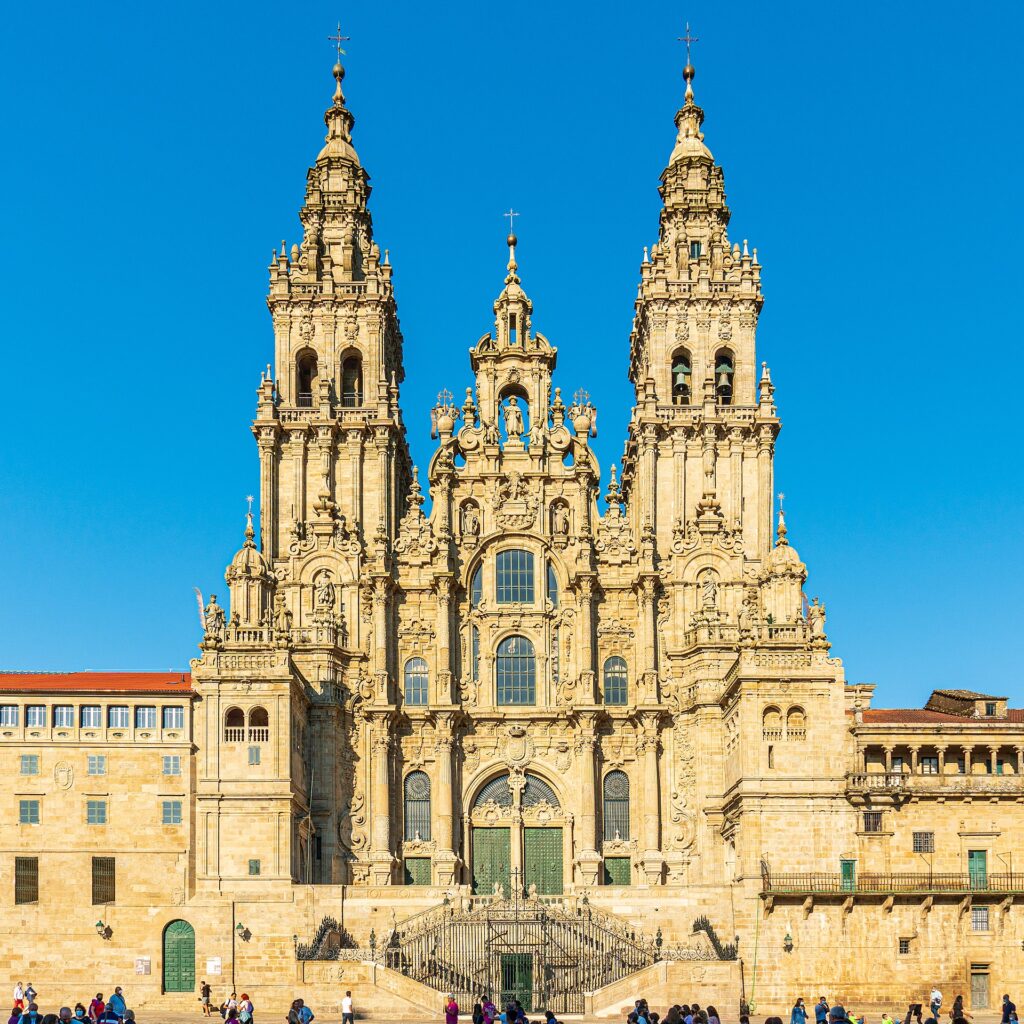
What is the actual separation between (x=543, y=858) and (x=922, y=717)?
1815 cm

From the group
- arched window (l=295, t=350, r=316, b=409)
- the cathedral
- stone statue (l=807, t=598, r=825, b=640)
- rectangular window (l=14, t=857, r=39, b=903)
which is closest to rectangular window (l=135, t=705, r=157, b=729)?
the cathedral

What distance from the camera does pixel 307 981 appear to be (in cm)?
5738

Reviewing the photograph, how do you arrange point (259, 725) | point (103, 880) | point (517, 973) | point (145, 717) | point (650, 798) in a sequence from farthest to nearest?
point (650, 798) < point (145, 717) < point (259, 725) < point (103, 880) < point (517, 973)

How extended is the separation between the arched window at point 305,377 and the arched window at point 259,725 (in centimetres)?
1867

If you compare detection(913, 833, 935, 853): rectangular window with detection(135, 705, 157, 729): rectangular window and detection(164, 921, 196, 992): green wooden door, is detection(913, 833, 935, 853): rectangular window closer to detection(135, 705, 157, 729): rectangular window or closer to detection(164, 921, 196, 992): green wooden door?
detection(164, 921, 196, 992): green wooden door

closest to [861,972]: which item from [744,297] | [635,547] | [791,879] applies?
[791,879]

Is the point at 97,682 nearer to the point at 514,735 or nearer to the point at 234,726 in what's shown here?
the point at 234,726

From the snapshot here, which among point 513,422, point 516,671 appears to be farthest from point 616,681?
point 513,422

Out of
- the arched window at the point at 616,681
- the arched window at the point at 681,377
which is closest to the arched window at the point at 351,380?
the arched window at the point at 681,377

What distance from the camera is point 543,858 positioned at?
74.1 m

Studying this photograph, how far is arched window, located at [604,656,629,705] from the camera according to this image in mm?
75312

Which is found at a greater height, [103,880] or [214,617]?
[214,617]

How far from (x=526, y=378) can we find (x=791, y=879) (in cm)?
2855

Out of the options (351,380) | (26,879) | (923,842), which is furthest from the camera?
(351,380)
